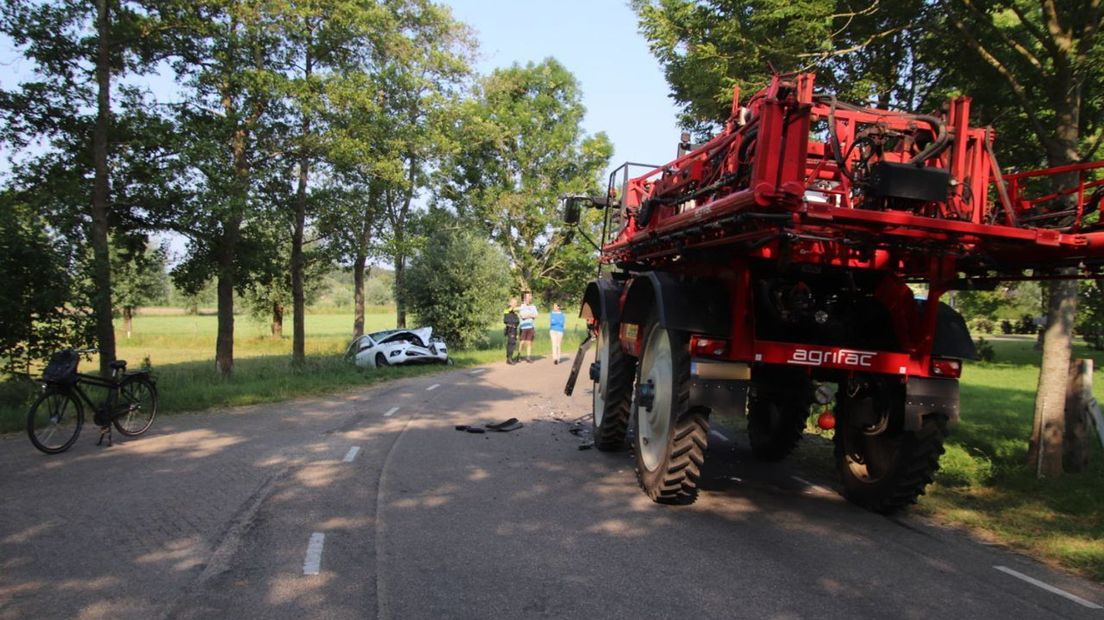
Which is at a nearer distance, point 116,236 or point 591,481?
point 591,481

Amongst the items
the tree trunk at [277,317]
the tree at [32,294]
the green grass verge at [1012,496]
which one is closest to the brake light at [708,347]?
the green grass verge at [1012,496]

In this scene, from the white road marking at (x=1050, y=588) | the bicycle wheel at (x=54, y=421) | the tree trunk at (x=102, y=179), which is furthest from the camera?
the tree trunk at (x=102, y=179)

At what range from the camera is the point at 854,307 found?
20.4ft

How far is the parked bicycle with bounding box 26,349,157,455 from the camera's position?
25.5 feet

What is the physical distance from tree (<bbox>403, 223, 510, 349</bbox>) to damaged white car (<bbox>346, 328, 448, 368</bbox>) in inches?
322

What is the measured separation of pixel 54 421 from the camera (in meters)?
7.87

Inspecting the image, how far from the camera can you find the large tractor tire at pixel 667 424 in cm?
577

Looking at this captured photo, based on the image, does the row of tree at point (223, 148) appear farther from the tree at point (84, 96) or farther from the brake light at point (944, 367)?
the brake light at point (944, 367)

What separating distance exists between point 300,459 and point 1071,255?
7.04 meters

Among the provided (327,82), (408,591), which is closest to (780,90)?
(408,591)

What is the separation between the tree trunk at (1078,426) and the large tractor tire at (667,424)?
14.4ft

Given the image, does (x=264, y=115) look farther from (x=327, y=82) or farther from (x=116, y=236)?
(x=116, y=236)

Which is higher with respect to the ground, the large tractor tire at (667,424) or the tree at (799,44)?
the tree at (799,44)

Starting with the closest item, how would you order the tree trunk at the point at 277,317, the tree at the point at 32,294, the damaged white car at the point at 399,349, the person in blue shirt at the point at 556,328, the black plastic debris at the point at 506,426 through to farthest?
the black plastic debris at the point at 506,426, the tree at the point at 32,294, the damaged white car at the point at 399,349, the person in blue shirt at the point at 556,328, the tree trunk at the point at 277,317
